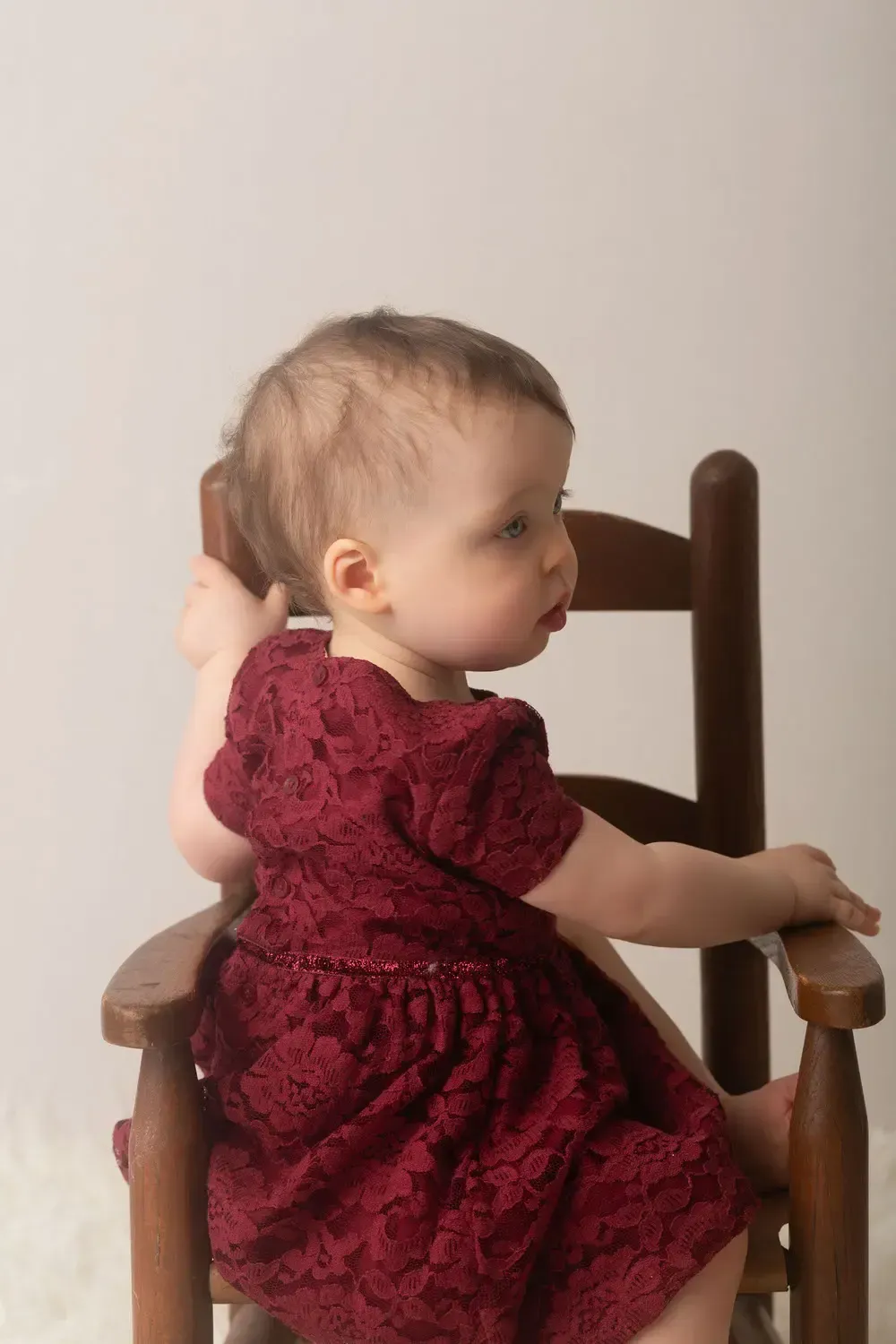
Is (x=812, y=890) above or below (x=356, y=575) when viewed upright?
below

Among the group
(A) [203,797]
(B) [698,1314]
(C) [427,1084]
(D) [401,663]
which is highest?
(D) [401,663]

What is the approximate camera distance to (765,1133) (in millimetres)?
1069

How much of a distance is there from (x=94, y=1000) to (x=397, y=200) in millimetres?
952

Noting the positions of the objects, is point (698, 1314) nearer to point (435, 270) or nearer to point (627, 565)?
point (627, 565)

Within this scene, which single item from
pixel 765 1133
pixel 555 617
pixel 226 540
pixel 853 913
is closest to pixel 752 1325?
pixel 765 1133

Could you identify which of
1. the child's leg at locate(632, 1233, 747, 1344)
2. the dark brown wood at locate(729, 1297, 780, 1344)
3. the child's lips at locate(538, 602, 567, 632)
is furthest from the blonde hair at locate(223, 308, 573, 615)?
the dark brown wood at locate(729, 1297, 780, 1344)

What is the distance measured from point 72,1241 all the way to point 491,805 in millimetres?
888

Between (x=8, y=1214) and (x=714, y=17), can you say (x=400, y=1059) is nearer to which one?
(x=8, y=1214)

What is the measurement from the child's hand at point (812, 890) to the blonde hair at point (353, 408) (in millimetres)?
315

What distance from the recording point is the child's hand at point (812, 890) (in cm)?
106

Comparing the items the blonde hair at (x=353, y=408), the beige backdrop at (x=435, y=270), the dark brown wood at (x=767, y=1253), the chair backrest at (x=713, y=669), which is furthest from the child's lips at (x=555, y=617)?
the beige backdrop at (x=435, y=270)

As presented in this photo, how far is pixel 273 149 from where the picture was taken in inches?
65.7

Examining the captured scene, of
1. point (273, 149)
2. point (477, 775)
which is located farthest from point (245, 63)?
point (477, 775)

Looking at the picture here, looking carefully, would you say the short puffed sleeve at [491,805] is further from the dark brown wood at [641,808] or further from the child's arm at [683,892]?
the dark brown wood at [641,808]
